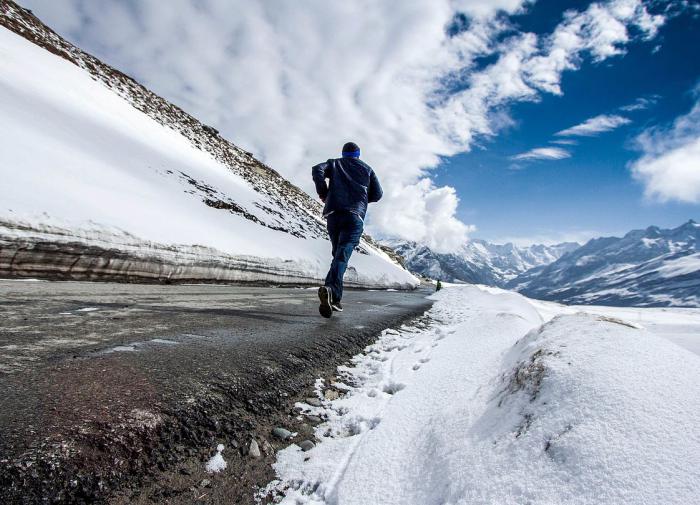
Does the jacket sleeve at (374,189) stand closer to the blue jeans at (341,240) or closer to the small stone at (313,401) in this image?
the blue jeans at (341,240)

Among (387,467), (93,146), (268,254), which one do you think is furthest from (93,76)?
(387,467)

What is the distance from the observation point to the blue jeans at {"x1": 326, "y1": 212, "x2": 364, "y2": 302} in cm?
512

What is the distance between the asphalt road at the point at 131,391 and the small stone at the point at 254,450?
3cm

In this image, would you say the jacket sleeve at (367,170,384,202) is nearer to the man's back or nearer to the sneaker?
the man's back

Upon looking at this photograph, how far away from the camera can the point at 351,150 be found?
5.45 m

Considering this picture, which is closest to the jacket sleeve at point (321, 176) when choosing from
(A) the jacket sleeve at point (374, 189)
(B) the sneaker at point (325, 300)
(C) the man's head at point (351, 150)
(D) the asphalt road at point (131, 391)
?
(C) the man's head at point (351, 150)

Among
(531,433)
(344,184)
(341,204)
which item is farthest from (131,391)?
(344,184)

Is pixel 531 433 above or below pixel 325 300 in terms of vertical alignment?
below

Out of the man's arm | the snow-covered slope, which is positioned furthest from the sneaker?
the snow-covered slope

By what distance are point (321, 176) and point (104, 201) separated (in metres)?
5.80

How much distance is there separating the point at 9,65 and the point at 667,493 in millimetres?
21280

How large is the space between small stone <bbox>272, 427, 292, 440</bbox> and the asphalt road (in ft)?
0.19

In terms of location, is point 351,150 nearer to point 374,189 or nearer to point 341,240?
point 374,189

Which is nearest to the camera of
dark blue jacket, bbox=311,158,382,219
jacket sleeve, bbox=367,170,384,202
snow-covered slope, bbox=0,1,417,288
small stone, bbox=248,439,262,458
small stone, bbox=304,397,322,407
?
small stone, bbox=248,439,262,458
